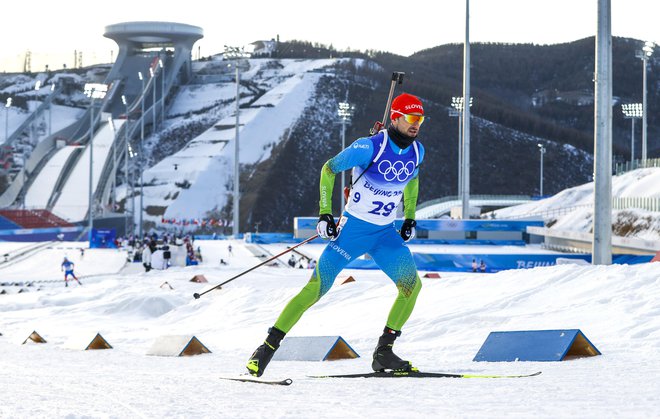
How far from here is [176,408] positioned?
5133 mm

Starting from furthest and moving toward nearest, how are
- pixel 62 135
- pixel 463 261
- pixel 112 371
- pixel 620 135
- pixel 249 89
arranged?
pixel 620 135 < pixel 249 89 < pixel 62 135 < pixel 463 261 < pixel 112 371

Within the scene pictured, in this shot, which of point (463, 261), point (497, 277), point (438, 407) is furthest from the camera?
point (463, 261)

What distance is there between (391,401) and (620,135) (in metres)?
174

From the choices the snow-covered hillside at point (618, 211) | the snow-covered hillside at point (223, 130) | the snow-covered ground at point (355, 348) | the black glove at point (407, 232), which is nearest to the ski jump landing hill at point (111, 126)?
the snow-covered hillside at point (223, 130)

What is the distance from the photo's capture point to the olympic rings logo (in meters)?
6.69

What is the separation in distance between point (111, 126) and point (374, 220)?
94.9m

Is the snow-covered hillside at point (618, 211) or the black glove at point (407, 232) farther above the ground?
the black glove at point (407, 232)

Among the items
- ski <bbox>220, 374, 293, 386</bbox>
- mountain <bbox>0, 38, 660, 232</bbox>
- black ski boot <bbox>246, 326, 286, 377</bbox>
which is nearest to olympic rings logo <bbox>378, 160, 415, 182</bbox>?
black ski boot <bbox>246, 326, 286, 377</bbox>

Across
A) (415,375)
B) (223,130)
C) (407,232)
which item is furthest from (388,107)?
(223,130)

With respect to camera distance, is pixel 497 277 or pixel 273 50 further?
pixel 273 50

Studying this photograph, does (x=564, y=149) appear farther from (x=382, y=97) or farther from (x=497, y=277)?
(x=497, y=277)

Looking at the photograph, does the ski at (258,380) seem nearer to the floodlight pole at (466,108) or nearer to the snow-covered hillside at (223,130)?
the floodlight pole at (466,108)

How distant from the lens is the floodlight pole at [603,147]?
16812 mm

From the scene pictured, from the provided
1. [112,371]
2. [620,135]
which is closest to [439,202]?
[112,371]
